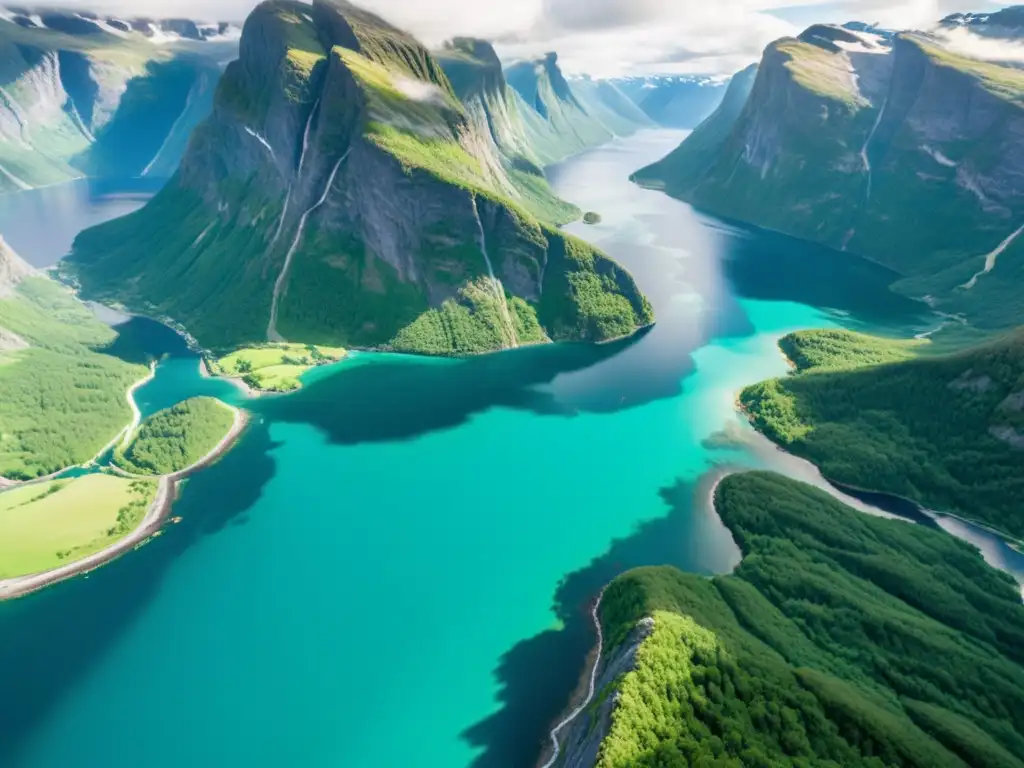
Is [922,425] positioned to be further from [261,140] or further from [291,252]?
[261,140]

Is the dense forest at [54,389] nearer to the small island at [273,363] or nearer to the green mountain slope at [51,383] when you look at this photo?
the green mountain slope at [51,383]

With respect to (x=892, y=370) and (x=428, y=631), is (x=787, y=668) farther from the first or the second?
(x=892, y=370)

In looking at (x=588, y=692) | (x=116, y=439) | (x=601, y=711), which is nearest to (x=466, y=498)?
(x=588, y=692)

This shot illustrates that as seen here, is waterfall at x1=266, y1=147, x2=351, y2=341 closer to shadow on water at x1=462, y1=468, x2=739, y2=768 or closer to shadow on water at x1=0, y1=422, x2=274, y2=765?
shadow on water at x1=0, y1=422, x2=274, y2=765

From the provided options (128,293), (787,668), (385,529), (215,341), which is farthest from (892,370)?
(128,293)

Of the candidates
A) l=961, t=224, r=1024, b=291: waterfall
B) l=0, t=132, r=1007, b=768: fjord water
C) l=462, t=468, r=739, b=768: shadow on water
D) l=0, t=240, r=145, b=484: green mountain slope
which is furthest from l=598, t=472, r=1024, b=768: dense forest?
l=961, t=224, r=1024, b=291: waterfall

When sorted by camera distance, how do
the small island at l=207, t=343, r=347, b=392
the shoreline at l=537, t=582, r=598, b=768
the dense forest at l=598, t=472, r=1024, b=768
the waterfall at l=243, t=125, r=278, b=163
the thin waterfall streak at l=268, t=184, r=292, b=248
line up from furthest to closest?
the waterfall at l=243, t=125, r=278, b=163 < the thin waterfall streak at l=268, t=184, r=292, b=248 < the small island at l=207, t=343, r=347, b=392 < the shoreline at l=537, t=582, r=598, b=768 < the dense forest at l=598, t=472, r=1024, b=768
